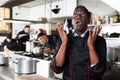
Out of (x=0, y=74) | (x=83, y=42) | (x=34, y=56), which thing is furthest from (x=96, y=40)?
(x=0, y=74)

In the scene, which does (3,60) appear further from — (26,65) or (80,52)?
(80,52)

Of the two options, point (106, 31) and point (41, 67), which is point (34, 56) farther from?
point (106, 31)

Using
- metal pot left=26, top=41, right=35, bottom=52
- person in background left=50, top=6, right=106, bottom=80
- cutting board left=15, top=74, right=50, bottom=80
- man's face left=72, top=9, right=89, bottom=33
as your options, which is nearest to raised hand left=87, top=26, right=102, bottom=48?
person in background left=50, top=6, right=106, bottom=80

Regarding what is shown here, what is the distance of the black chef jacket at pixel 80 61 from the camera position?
1589 millimetres

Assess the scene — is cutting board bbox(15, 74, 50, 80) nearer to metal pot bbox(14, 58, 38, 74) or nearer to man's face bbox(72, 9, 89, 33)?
metal pot bbox(14, 58, 38, 74)

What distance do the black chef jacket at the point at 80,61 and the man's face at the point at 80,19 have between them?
92 mm

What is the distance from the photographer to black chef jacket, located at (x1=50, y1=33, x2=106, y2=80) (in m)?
1.59

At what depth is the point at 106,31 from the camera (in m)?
4.89

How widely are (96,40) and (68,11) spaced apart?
4.21m

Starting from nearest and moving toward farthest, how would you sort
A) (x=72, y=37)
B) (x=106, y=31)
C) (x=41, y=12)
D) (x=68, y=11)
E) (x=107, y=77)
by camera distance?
1. (x=72, y=37)
2. (x=107, y=77)
3. (x=106, y=31)
4. (x=68, y=11)
5. (x=41, y=12)

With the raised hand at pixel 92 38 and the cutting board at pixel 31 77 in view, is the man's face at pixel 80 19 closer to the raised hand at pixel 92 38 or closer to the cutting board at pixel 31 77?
the raised hand at pixel 92 38

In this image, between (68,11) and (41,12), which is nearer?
(68,11)

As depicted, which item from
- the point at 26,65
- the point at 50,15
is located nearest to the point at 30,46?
the point at 26,65

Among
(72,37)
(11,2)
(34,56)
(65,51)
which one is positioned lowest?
(34,56)
